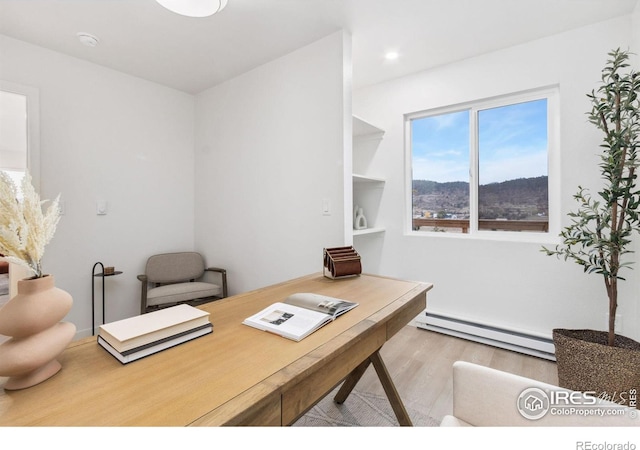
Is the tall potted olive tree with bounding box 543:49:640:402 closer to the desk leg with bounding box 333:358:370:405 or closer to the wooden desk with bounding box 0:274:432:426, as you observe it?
the desk leg with bounding box 333:358:370:405

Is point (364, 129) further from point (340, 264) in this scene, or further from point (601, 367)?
point (601, 367)

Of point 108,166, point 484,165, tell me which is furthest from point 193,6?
point 484,165

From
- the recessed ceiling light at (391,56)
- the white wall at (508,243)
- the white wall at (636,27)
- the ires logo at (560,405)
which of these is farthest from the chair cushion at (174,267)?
the white wall at (636,27)

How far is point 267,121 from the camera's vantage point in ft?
9.48

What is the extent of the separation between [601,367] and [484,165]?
1758 mm

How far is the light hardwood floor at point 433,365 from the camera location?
75.2 inches

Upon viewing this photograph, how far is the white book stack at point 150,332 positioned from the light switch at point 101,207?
250 centimetres

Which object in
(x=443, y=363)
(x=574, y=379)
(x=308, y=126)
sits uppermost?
(x=308, y=126)

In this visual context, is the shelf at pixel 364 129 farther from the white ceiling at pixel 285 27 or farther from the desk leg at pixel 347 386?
the desk leg at pixel 347 386

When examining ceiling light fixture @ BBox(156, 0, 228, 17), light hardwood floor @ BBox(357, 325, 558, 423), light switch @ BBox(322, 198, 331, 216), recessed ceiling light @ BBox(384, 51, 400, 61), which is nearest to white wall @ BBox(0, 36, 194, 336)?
ceiling light fixture @ BBox(156, 0, 228, 17)

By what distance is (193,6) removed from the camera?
1.68m
